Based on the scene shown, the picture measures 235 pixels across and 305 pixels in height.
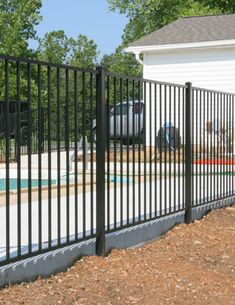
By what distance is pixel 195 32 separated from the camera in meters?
19.2

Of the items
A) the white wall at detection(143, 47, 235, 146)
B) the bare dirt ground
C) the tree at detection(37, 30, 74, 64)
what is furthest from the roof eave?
the tree at detection(37, 30, 74, 64)

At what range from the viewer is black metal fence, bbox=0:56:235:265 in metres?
4.63

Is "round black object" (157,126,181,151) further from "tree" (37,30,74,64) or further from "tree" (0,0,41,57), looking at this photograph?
"tree" (37,30,74,64)

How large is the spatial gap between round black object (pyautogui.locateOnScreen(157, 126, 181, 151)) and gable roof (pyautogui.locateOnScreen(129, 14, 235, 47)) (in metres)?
10.8

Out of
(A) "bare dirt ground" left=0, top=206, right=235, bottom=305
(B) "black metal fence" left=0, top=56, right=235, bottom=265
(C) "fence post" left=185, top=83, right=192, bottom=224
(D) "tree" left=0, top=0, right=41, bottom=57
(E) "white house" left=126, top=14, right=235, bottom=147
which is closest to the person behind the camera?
(A) "bare dirt ground" left=0, top=206, right=235, bottom=305

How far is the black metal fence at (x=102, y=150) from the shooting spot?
15.2 ft

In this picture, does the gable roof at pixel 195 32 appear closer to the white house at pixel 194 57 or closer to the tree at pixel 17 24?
the white house at pixel 194 57

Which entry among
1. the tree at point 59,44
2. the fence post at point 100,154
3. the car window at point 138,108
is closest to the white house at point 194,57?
the car window at point 138,108

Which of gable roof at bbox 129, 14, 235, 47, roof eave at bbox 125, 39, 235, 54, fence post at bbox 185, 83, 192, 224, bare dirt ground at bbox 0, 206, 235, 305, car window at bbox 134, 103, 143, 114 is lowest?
bare dirt ground at bbox 0, 206, 235, 305

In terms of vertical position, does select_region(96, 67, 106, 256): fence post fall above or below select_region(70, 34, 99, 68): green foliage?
below

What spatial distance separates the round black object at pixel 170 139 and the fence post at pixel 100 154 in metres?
1.56

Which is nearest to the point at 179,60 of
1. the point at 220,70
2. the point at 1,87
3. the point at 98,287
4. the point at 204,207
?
the point at 220,70

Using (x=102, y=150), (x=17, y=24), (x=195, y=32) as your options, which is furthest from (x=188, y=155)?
(x=17, y=24)

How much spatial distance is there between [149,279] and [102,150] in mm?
1299
